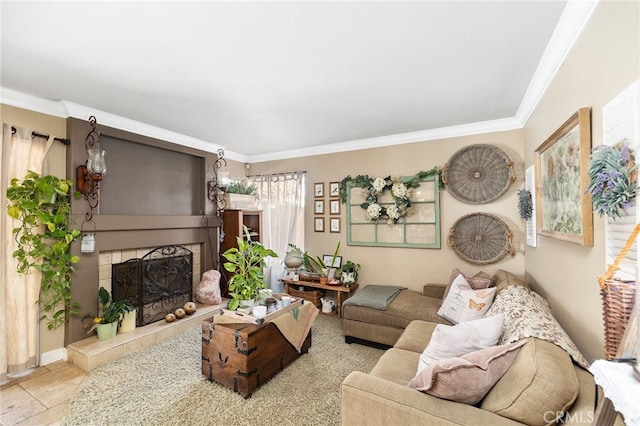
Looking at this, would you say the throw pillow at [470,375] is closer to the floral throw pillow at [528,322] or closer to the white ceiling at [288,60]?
the floral throw pillow at [528,322]

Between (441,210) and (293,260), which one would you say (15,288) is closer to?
(293,260)

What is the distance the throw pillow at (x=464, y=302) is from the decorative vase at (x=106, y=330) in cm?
319

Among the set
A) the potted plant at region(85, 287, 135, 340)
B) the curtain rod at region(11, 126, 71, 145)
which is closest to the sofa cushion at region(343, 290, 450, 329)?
the potted plant at region(85, 287, 135, 340)

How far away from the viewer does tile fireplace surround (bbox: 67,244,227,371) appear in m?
2.58

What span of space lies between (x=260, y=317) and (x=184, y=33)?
6.64 ft

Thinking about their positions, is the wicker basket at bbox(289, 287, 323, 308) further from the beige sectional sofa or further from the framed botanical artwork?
the framed botanical artwork

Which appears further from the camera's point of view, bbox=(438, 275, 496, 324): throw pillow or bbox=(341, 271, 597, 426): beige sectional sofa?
bbox=(438, 275, 496, 324): throw pillow

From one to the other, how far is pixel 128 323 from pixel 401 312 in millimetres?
2838

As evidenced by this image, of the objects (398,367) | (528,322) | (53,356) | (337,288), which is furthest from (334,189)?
(53,356)

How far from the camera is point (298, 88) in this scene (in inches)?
94.3

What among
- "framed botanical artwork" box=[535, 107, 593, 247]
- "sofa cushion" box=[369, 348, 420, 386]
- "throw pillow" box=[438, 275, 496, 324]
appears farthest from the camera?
"throw pillow" box=[438, 275, 496, 324]

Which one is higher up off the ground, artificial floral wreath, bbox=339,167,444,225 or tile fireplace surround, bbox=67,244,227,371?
artificial floral wreath, bbox=339,167,444,225

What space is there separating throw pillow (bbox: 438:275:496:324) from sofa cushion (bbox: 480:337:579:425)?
113cm

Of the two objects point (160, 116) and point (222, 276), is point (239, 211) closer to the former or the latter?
point (222, 276)
